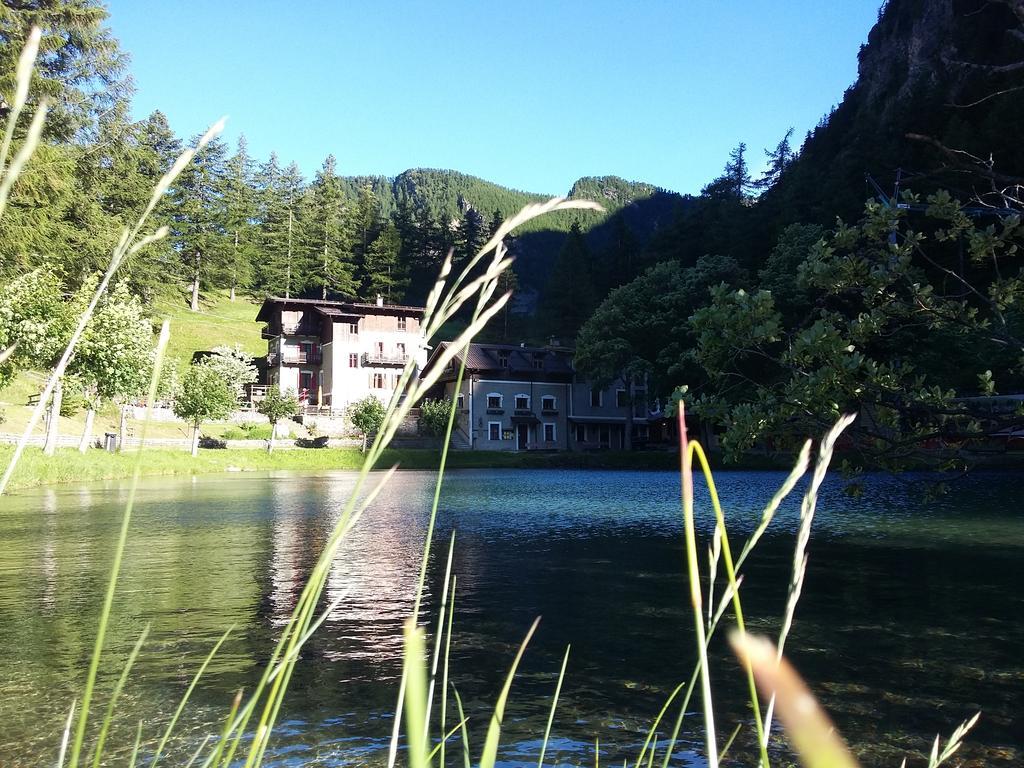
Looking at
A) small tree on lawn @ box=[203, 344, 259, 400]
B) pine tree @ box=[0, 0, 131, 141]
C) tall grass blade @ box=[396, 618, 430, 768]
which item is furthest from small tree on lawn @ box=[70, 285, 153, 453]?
tall grass blade @ box=[396, 618, 430, 768]

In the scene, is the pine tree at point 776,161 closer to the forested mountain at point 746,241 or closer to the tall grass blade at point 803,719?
the forested mountain at point 746,241

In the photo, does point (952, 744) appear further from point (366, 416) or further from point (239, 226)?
point (239, 226)

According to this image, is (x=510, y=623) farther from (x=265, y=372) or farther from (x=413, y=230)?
(x=413, y=230)

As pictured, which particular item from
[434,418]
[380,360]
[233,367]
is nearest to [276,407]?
[233,367]

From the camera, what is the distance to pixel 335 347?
69500 millimetres

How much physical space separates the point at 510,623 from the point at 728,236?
65.5 meters

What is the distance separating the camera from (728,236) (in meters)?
70.1

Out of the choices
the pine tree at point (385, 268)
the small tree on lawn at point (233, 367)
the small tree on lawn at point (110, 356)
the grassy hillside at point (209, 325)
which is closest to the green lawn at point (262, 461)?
the small tree on lawn at point (110, 356)

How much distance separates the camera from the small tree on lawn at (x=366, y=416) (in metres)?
57.5

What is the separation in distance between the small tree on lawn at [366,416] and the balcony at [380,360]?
8.82 m

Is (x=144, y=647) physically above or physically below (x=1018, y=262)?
below

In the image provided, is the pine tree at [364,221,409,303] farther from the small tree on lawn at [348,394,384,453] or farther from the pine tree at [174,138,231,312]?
the small tree on lawn at [348,394,384,453]

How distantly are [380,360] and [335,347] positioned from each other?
3.88 meters

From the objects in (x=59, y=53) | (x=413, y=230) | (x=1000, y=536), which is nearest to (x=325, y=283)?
(x=413, y=230)
